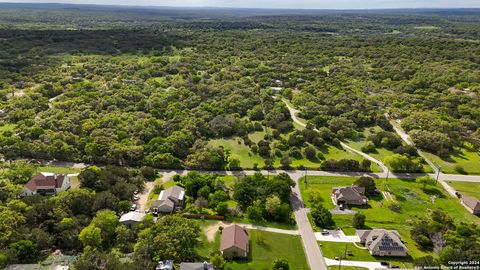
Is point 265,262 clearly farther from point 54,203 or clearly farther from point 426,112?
point 426,112

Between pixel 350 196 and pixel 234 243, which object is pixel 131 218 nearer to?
pixel 234 243


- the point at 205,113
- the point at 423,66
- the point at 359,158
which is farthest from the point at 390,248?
the point at 423,66

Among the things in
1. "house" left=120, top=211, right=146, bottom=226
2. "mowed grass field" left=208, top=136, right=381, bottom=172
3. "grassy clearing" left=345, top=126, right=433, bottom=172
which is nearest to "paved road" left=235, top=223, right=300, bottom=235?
"house" left=120, top=211, right=146, bottom=226

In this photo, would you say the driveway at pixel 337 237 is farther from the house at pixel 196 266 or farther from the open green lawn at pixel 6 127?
the open green lawn at pixel 6 127

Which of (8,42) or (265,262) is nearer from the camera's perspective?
Answer: (265,262)

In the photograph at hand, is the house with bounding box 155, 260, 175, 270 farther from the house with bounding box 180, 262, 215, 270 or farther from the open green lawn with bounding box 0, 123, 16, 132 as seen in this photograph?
the open green lawn with bounding box 0, 123, 16, 132

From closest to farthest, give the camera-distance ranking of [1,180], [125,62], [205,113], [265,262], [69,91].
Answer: [265,262] < [1,180] < [205,113] < [69,91] < [125,62]

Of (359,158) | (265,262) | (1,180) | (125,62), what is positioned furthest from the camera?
(125,62)

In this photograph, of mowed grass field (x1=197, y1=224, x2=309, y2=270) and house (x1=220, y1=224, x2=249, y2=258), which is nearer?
mowed grass field (x1=197, y1=224, x2=309, y2=270)
